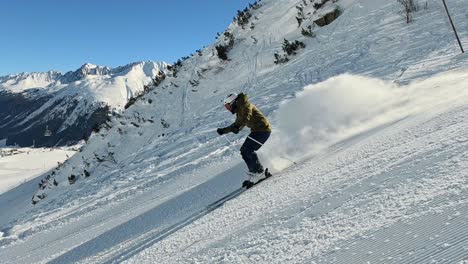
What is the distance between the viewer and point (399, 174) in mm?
4945

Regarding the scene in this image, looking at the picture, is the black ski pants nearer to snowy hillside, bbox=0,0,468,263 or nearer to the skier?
the skier

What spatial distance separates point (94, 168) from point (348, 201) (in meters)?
12.8

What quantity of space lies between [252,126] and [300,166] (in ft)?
3.44

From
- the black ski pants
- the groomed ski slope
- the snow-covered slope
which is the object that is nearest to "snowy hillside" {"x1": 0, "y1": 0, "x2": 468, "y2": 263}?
the groomed ski slope

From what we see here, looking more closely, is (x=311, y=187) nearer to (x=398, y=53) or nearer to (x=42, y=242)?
(x=42, y=242)

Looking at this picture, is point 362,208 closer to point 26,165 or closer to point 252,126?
point 252,126

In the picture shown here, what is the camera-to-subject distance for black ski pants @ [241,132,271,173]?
24.4ft

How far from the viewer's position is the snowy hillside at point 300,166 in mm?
4105

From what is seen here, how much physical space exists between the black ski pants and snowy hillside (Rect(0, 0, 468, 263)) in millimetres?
408

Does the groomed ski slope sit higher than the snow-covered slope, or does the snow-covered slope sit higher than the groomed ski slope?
the snow-covered slope

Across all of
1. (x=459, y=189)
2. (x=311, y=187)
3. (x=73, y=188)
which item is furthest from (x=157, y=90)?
(x=459, y=189)

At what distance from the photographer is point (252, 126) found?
7.79 meters

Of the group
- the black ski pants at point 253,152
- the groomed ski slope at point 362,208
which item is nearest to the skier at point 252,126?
the black ski pants at point 253,152

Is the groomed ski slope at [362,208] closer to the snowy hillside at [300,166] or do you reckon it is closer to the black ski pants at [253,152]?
the snowy hillside at [300,166]
